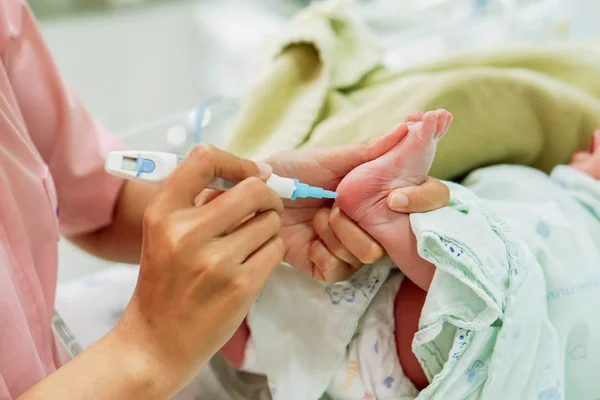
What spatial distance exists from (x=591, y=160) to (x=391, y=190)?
Result: 1.08ft

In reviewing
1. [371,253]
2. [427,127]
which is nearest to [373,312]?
[371,253]

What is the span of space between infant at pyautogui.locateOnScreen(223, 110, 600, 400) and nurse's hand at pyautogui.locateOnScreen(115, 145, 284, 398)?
15 centimetres

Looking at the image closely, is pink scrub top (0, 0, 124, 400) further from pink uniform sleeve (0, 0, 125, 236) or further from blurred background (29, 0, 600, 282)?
blurred background (29, 0, 600, 282)

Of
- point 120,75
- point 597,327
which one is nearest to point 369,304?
point 597,327

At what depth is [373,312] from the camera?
648 millimetres

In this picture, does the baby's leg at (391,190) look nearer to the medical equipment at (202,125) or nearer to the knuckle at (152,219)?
the knuckle at (152,219)

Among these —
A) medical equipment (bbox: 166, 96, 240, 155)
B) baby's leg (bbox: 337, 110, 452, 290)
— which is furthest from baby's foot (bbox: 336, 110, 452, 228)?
medical equipment (bbox: 166, 96, 240, 155)

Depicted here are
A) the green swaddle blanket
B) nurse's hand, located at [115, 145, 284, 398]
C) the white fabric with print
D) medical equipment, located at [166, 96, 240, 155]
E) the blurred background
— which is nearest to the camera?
nurse's hand, located at [115, 145, 284, 398]

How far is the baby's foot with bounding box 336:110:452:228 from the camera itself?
0.57 metres

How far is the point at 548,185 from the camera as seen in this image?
0.74 meters

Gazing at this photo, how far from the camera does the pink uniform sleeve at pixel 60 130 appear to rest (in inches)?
24.5

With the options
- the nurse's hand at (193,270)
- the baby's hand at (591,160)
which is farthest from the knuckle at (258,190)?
the baby's hand at (591,160)

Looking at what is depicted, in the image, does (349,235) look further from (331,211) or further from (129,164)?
(129,164)

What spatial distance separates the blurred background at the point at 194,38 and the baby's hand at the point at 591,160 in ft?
1.35
